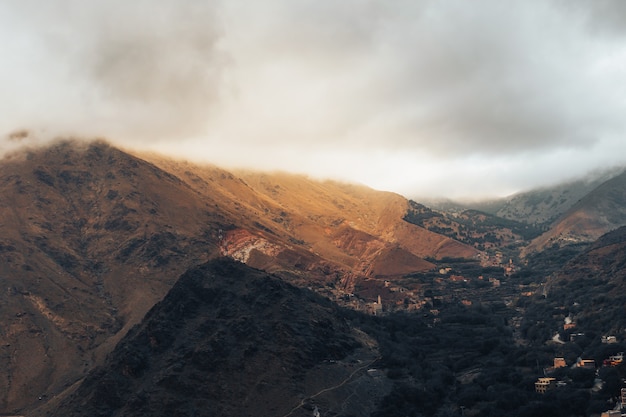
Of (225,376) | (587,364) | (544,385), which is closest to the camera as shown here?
(225,376)

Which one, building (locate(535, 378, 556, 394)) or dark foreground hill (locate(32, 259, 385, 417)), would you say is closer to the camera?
dark foreground hill (locate(32, 259, 385, 417))

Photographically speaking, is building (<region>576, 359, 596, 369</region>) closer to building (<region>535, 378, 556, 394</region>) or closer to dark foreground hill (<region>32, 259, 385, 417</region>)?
building (<region>535, 378, 556, 394</region>)

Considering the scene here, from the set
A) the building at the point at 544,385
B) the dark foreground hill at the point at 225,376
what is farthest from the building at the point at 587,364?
the dark foreground hill at the point at 225,376

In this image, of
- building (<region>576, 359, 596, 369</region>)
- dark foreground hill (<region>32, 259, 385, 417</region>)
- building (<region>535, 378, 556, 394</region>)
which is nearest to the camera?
dark foreground hill (<region>32, 259, 385, 417</region>)

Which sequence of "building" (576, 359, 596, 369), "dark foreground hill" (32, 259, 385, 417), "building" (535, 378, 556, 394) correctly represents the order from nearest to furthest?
"dark foreground hill" (32, 259, 385, 417), "building" (535, 378, 556, 394), "building" (576, 359, 596, 369)

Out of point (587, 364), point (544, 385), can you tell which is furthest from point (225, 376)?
point (587, 364)

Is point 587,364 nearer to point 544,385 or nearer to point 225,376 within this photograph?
point 544,385

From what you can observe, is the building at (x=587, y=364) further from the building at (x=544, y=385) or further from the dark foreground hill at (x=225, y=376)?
the dark foreground hill at (x=225, y=376)

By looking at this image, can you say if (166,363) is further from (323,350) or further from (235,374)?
(323,350)

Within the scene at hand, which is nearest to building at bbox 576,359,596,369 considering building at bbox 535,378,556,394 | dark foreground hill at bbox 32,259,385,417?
building at bbox 535,378,556,394
